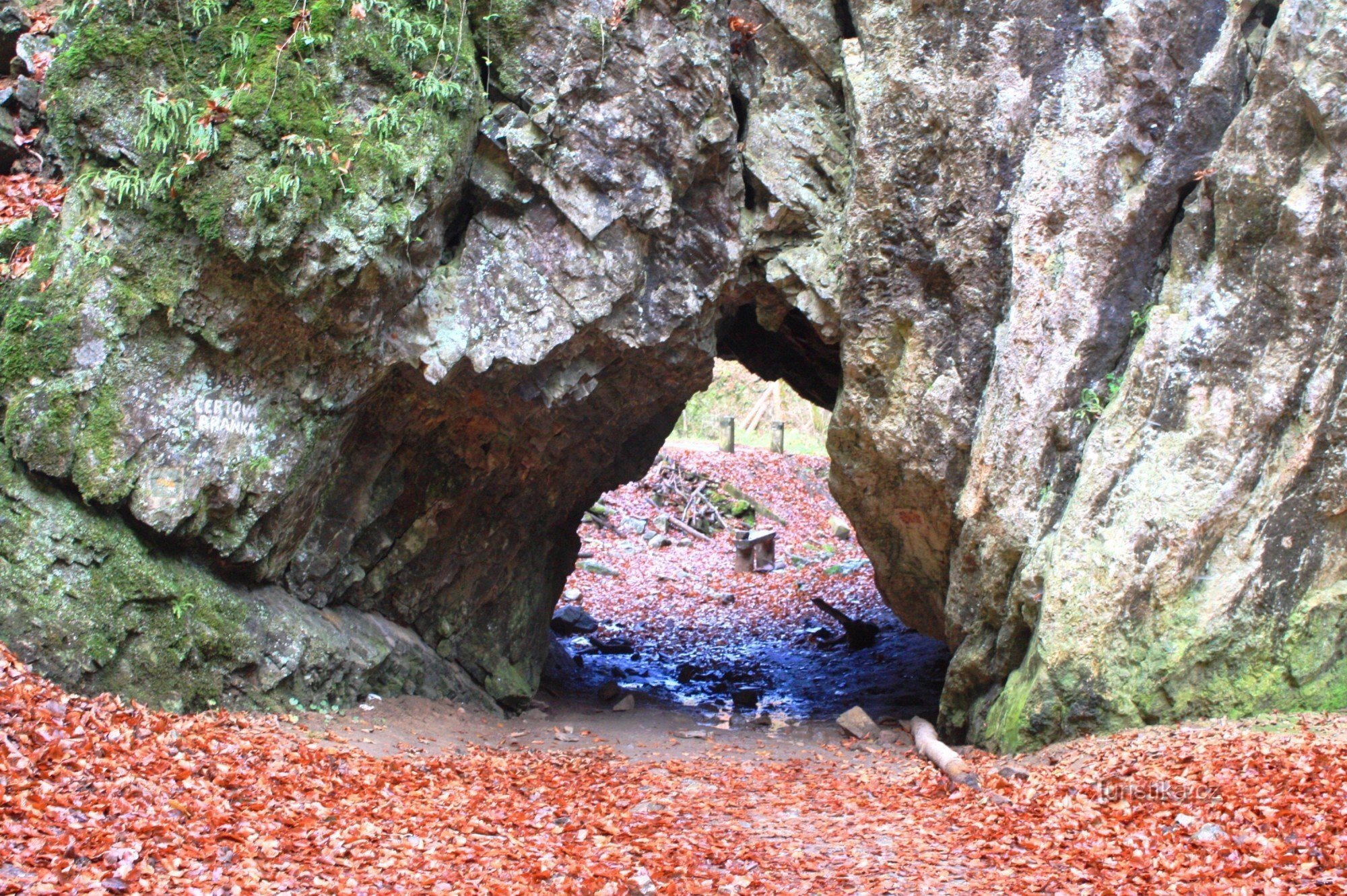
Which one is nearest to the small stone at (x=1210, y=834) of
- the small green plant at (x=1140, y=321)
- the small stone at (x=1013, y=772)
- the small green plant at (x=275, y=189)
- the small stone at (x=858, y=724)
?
the small stone at (x=1013, y=772)

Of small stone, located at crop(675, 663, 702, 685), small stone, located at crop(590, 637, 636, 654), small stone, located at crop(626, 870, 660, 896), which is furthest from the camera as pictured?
small stone, located at crop(590, 637, 636, 654)

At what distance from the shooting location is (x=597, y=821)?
5.82 m

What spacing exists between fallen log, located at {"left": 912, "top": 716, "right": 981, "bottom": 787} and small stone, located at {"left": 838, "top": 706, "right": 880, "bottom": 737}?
1.39ft

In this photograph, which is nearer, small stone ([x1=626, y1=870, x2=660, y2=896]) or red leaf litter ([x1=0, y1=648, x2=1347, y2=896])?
red leaf litter ([x1=0, y1=648, x2=1347, y2=896])

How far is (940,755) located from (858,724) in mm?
1848

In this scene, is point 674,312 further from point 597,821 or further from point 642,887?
point 642,887

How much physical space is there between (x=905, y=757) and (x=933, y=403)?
3.27m

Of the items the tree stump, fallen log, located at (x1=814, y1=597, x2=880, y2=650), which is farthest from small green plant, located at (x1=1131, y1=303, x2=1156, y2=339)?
the tree stump

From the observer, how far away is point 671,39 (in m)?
8.06

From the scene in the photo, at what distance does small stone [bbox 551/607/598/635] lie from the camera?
15.2m

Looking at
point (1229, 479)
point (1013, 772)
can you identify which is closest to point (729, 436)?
point (1229, 479)

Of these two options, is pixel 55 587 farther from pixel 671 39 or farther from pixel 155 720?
pixel 671 39

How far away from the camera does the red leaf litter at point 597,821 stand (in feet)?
14.4

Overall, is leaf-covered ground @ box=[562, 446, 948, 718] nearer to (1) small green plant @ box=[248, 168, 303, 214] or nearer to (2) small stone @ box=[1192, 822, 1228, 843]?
(2) small stone @ box=[1192, 822, 1228, 843]
